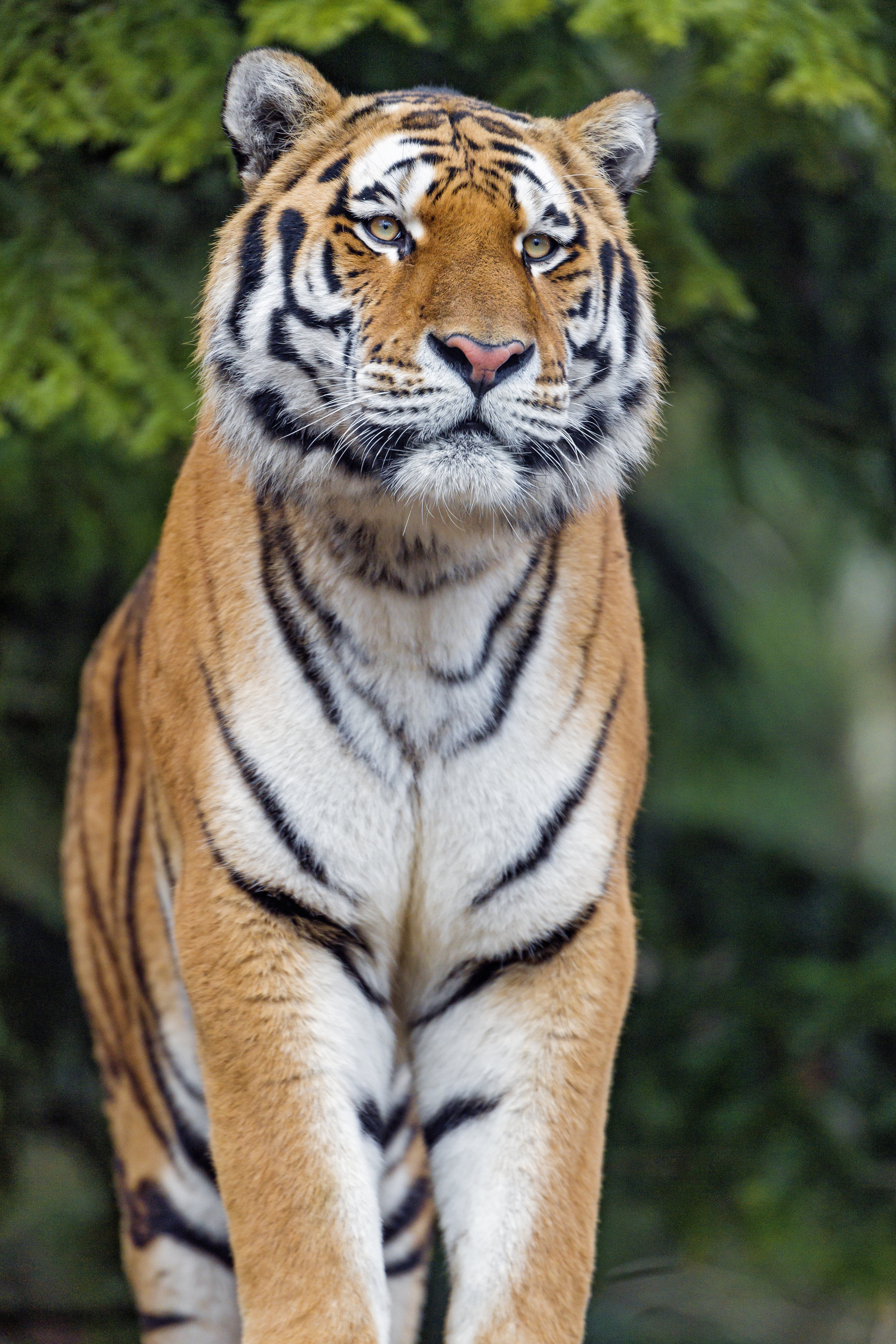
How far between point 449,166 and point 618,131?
44cm

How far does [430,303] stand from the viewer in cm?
229

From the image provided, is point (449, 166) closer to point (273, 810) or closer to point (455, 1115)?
point (273, 810)

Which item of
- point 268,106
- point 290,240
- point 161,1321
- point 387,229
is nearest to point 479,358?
point 387,229

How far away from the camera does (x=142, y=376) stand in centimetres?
337

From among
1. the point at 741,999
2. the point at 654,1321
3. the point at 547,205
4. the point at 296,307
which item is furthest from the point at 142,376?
the point at 654,1321

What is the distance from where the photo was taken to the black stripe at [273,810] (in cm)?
248

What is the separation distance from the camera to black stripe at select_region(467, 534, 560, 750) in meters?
2.57

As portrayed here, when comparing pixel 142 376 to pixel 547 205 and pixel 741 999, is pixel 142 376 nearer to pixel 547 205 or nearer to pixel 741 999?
pixel 547 205

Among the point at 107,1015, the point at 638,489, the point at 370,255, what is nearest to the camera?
the point at 370,255

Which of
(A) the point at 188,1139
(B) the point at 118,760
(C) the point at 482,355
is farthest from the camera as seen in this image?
(B) the point at 118,760

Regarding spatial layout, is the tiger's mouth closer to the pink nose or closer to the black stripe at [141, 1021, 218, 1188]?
the pink nose

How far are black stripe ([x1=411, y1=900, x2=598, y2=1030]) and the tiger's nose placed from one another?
874 mm

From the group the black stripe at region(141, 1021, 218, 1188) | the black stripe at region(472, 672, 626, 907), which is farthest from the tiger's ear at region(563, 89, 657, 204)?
the black stripe at region(141, 1021, 218, 1188)

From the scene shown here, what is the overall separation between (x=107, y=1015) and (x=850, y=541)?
3198 mm
